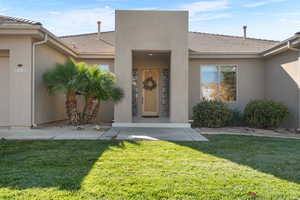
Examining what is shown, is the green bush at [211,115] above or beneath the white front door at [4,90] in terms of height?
beneath

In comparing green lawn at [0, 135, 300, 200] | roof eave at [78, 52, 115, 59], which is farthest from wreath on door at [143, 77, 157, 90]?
green lawn at [0, 135, 300, 200]

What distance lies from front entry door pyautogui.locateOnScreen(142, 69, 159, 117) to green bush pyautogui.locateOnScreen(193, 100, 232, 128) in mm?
3404

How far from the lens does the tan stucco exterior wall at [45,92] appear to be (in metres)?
9.12

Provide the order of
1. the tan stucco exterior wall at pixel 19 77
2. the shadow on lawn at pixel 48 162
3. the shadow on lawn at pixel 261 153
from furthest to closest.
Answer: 1. the tan stucco exterior wall at pixel 19 77
2. the shadow on lawn at pixel 261 153
3. the shadow on lawn at pixel 48 162

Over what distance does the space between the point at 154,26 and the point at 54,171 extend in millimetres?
7553

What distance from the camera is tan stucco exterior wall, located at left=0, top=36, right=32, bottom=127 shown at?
8.51 m

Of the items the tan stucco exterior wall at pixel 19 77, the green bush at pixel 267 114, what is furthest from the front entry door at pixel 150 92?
the tan stucco exterior wall at pixel 19 77

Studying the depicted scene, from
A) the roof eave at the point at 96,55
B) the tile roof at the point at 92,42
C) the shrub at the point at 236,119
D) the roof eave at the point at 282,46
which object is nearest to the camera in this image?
the roof eave at the point at 282,46

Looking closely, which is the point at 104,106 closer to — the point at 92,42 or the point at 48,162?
the point at 92,42

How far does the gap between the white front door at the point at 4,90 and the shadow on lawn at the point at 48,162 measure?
3261 millimetres

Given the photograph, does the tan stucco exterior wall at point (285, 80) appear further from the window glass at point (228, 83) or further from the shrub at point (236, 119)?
the shrub at point (236, 119)

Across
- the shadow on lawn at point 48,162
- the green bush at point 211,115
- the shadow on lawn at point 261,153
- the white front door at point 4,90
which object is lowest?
the shadow on lawn at point 261,153

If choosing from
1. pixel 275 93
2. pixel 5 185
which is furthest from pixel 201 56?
pixel 5 185

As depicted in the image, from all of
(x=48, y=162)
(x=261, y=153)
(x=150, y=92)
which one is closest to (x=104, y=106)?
(x=150, y=92)
